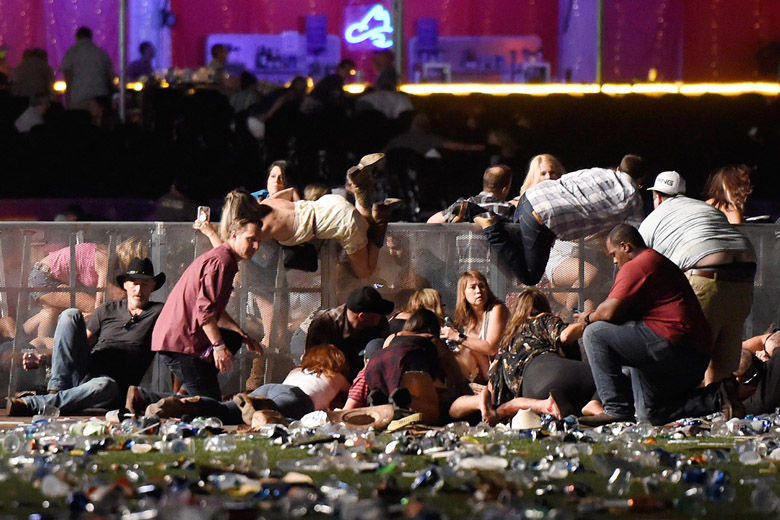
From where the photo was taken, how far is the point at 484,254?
29.7 ft

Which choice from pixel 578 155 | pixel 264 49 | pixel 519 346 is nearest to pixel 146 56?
pixel 264 49

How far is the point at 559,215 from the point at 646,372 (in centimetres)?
140

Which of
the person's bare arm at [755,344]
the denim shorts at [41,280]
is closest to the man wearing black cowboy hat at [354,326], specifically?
the denim shorts at [41,280]

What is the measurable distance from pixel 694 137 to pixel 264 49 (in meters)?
4.15

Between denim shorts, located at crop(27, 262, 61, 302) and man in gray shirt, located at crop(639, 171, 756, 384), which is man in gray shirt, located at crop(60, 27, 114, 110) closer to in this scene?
denim shorts, located at crop(27, 262, 61, 302)

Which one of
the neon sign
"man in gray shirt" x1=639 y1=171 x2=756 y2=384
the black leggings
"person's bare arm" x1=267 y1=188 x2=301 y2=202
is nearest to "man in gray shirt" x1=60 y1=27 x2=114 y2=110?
the neon sign

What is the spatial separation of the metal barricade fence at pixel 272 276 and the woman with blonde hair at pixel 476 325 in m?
0.25

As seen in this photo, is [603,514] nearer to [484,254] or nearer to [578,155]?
[484,254]

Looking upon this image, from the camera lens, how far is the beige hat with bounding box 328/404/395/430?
24.6 feet

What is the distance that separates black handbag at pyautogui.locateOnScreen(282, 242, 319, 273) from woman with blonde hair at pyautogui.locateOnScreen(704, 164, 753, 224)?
2692 mm

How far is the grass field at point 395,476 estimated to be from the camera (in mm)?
4543

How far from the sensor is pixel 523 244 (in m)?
8.92

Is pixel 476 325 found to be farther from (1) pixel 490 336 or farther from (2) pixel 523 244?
(2) pixel 523 244

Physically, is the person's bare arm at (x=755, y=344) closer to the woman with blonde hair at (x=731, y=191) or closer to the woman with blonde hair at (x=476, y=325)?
the woman with blonde hair at (x=731, y=191)
